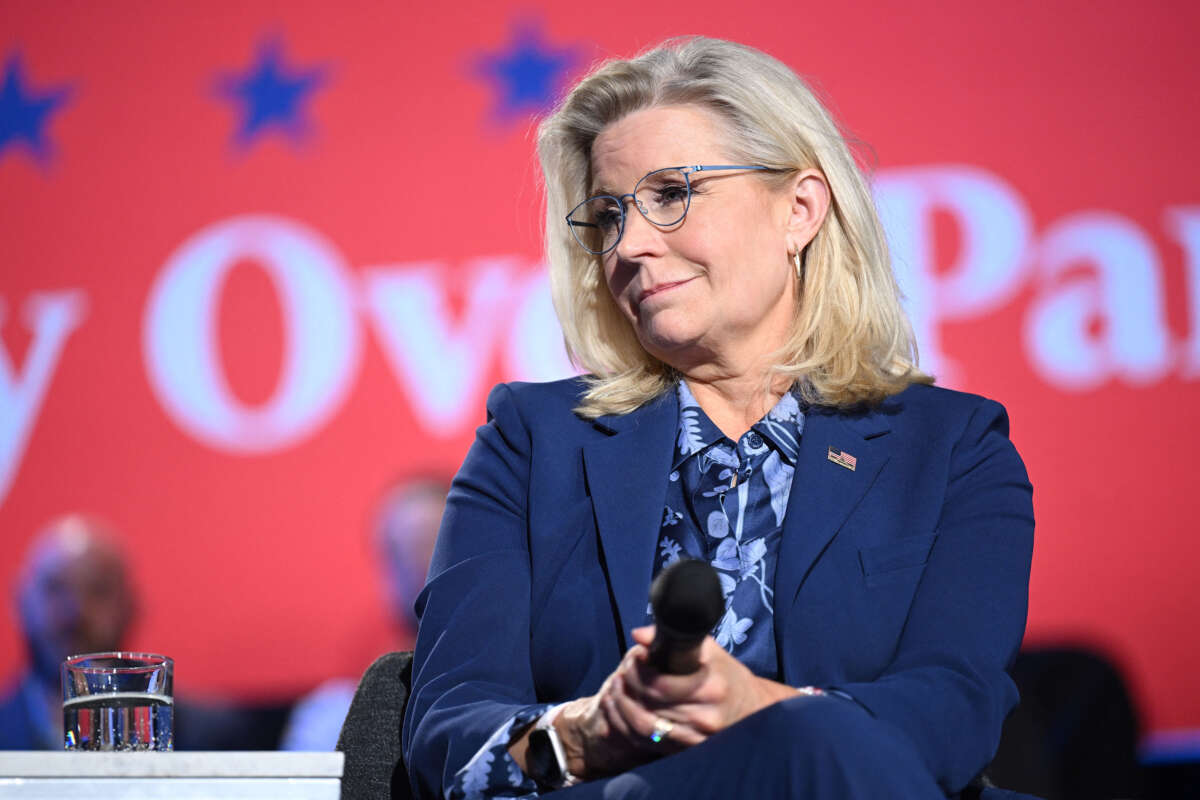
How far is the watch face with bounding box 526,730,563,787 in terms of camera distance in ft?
4.11

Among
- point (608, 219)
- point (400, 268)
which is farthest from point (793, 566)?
point (400, 268)

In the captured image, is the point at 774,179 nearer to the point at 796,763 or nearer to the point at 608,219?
the point at 608,219

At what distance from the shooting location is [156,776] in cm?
108

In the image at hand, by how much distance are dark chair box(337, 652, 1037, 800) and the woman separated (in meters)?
0.11

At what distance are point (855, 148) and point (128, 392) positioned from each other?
7.27 feet

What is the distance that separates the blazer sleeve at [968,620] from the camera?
1249mm

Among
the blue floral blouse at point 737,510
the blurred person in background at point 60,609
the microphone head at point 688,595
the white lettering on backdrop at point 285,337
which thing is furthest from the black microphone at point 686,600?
the blurred person in background at point 60,609

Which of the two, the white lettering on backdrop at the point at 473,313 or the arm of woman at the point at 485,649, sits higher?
the white lettering on backdrop at the point at 473,313

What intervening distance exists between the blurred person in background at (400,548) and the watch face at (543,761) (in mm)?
1941

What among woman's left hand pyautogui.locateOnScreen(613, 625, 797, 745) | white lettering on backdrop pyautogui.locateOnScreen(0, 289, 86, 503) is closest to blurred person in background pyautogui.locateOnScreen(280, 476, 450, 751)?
white lettering on backdrop pyautogui.locateOnScreen(0, 289, 86, 503)

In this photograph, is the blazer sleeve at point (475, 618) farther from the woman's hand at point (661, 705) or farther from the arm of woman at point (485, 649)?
the woman's hand at point (661, 705)

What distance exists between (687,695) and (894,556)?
475 mm

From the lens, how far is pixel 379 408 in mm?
3262

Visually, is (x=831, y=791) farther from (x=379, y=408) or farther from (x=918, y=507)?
(x=379, y=408)
